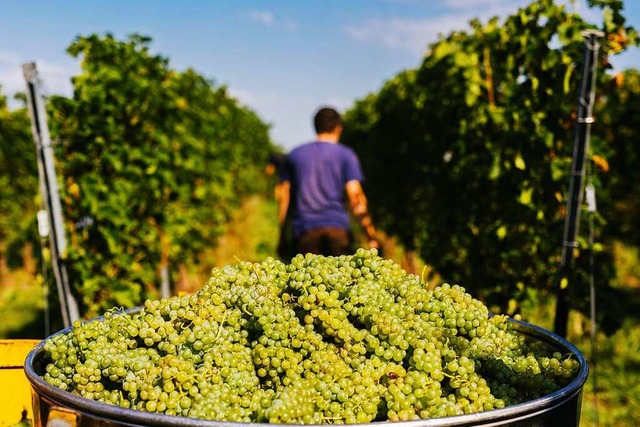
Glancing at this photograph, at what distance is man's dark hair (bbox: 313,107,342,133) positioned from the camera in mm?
4930

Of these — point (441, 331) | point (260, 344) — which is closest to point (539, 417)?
point (441, 331)

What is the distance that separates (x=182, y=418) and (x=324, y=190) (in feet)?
A: 12.1

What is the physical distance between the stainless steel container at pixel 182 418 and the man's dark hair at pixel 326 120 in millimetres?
3617

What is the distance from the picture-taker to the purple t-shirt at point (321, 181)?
16.1 feet

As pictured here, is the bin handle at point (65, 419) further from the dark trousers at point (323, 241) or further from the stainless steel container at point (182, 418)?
the dark trousers at point (323, 241)

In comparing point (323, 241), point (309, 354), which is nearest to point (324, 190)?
point (323, 241)

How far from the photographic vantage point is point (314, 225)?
Result: 4906 mm

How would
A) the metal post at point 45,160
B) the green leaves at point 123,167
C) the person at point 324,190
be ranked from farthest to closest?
1. the green leaves at point 123,167
2. the person at point 324,190
3. the metal post at point 45,160

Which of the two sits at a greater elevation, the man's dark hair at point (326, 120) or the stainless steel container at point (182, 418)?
the man's dark hair at point (326, 120)

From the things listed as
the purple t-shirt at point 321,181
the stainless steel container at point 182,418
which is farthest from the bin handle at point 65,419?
the purple t-shirt at point 321,181

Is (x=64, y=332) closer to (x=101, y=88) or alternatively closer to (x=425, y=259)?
(x=101, y=88)

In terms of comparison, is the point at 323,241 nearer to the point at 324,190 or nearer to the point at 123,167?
the point at 324,190

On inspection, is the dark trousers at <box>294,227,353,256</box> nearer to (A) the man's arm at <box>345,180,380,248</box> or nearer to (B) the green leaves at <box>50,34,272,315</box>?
(A) the man's arm at <box>345,180,380,248</box>

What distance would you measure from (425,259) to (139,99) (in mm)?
3562
